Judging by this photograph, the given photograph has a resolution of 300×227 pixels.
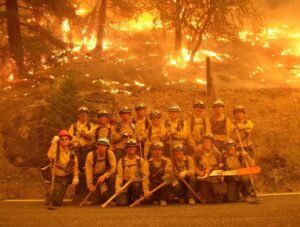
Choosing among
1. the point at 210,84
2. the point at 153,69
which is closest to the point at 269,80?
the point at 153,69

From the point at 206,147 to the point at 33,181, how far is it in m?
5.24

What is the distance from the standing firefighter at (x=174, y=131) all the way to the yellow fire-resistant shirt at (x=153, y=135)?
13 cm

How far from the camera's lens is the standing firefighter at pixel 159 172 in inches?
347

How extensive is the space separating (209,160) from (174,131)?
3.72 ft

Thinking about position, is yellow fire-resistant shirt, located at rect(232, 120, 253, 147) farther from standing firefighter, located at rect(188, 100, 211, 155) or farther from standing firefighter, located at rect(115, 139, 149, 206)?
standing firefighter, located at rect(115, 139, 149, 206)

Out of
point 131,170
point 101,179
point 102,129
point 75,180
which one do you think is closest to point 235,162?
point 131,170

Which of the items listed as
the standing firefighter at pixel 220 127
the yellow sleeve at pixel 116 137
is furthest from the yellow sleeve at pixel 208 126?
the yellow sleeve at pixel 116 137

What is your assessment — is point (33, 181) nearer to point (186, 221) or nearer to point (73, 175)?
point (73, 175)

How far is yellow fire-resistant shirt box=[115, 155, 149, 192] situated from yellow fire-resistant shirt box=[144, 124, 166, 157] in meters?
0.58

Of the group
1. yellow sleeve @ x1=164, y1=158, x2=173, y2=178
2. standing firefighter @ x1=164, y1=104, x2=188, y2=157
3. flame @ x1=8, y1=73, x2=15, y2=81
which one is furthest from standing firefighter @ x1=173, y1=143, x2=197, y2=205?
flame @ x1=8, y1=73, x2=15, y2=81

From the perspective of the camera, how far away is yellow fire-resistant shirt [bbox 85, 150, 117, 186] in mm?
8977

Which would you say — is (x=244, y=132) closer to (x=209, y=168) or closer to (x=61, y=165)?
(x=209, y=168)

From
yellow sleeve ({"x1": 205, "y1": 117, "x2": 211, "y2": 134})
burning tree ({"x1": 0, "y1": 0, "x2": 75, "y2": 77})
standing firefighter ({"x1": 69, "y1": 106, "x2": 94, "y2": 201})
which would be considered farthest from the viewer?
burning tree ({"x1": 0, "y1": 0, "x2": 75, "y2": 77})

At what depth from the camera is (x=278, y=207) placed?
785 centimetres
